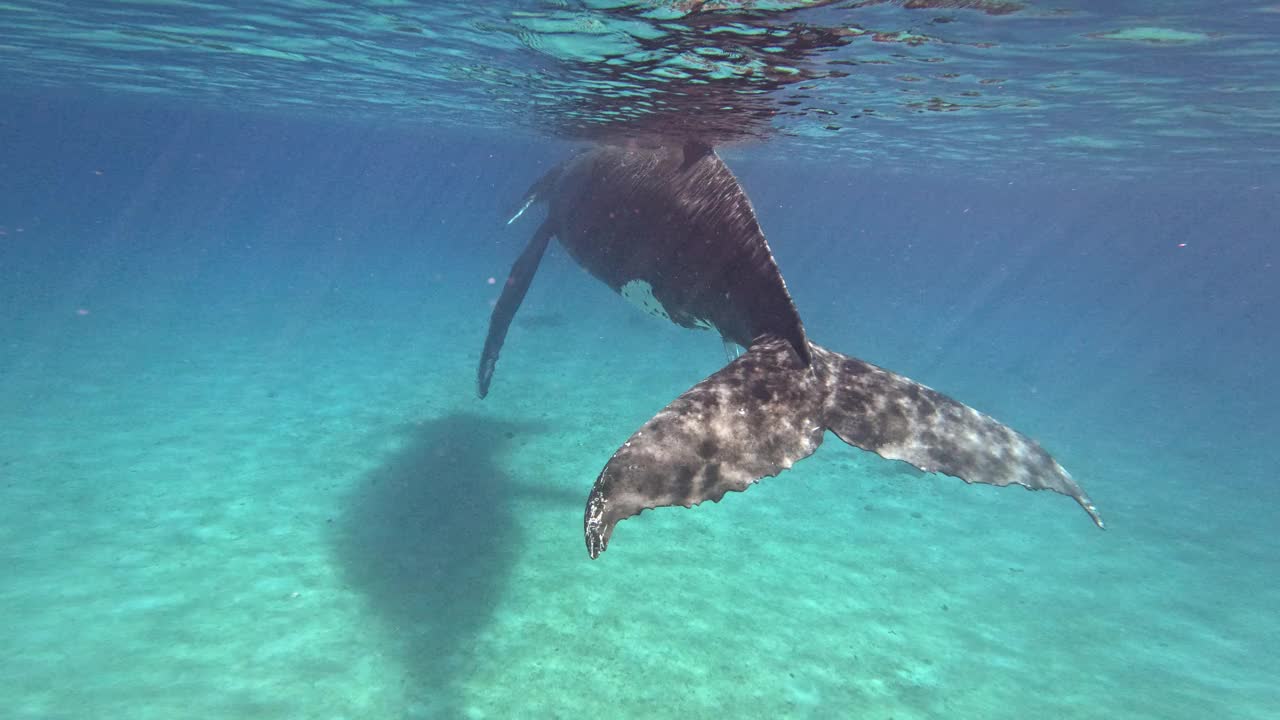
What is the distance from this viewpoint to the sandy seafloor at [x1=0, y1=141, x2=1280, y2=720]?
6.94 meters

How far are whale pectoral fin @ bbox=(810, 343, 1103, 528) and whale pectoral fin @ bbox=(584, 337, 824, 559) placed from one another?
298 millimetres

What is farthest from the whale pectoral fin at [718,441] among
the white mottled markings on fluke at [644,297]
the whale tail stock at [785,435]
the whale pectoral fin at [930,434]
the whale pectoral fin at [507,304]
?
the whale pectoral fin at [507,304]

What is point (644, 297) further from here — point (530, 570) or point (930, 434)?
point (930, 434)

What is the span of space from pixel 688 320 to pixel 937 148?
88.3 ft

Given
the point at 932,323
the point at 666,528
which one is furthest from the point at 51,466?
the point at 932,323

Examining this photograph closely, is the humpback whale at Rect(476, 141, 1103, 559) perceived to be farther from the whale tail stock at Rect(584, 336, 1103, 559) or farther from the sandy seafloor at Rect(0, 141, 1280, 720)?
the sandy seafloor at Rect(0, 141, 1280, 720)

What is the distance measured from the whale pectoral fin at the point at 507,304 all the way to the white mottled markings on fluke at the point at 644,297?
2.95m

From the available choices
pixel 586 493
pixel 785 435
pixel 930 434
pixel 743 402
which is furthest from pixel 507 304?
pixel 930 434

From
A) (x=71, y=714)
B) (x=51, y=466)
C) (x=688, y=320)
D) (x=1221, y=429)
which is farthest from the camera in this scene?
(x=1221, y=429)

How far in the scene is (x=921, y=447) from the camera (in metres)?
4.77

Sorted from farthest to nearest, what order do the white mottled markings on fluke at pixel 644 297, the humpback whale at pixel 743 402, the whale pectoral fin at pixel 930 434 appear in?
1. the white mottled markings on fluke at pixel 644 297
2. the whale pectoral fin at pixel 930 434
3. the humpback whale at pixel 743 402

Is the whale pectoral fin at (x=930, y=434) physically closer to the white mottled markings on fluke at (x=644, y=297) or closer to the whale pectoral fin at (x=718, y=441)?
the whale pectoral fin at (x=718, y=441)

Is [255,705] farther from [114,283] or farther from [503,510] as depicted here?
[114,283]

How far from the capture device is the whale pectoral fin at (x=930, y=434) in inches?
181
